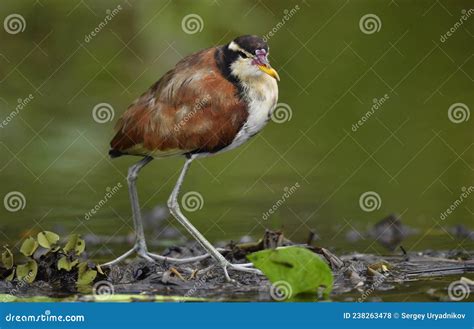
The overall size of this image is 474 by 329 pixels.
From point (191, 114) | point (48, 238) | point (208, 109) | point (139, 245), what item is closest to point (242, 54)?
point (208, 109)

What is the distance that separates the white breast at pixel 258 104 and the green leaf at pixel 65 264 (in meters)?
1.46

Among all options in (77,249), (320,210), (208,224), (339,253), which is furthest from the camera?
(320,210)

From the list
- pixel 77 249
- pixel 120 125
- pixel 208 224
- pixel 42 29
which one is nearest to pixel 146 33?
pixel 42 29

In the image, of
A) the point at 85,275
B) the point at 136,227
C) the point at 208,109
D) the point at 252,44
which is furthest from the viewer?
the point at 136,227

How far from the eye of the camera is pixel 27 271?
312 inches

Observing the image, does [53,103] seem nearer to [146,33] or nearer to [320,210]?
[146,33]

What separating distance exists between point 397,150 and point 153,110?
4553 mm

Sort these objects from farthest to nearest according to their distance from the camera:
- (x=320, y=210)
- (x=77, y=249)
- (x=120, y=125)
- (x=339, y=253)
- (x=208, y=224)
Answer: (x=320, y=210) → (x=208, y=224) → (x=339, y=253) → (x=120, y=125) → (x=77, y=249)

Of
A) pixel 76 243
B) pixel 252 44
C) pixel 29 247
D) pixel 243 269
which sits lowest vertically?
pixel 29 247

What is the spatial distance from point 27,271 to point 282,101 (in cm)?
505

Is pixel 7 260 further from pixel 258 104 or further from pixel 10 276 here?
pixel 258 104

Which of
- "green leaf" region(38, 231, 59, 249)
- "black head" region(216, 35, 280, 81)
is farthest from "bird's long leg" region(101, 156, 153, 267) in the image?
"black head" region(216, 35, 280, 81)

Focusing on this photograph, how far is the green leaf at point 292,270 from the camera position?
23.9ft

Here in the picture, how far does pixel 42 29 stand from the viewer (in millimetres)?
12219
